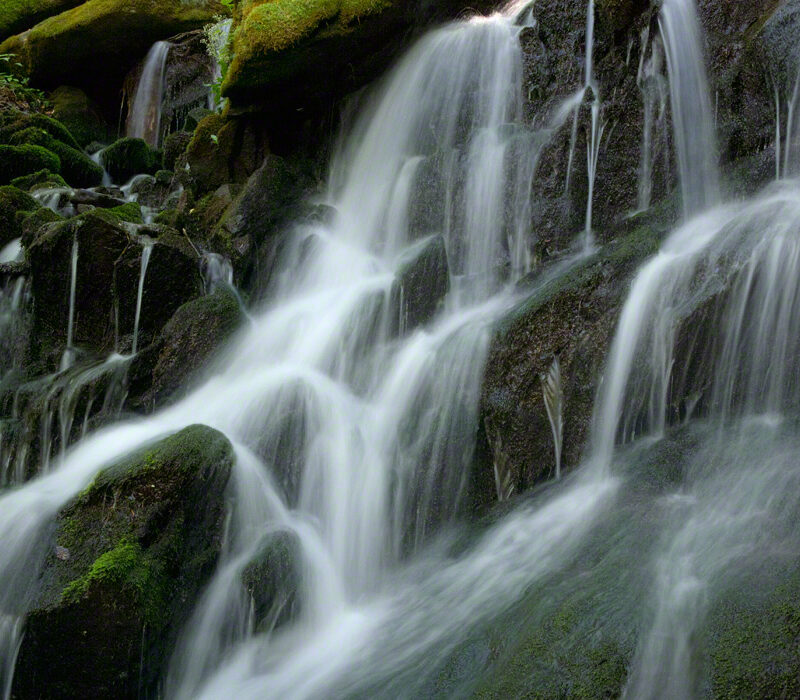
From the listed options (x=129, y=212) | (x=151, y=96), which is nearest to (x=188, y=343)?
(x=129, y=212)

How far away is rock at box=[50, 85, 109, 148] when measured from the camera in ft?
49.8

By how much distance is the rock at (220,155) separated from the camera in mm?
9859

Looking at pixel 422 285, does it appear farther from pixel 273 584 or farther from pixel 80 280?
pixel 80 280

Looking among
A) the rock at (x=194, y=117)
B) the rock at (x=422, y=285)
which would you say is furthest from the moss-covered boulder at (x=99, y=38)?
the rock at (x=422, y=285)

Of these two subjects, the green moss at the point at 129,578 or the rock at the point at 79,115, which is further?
the rock at the point at 79,115

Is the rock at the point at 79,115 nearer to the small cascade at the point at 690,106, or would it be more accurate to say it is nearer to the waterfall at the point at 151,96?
the waterfall at the point at 151,96

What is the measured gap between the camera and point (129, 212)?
29.1 feet

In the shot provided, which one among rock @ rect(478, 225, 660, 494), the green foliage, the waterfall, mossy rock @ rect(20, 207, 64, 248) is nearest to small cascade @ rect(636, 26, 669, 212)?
rock @ rect(478, 225, 660, 494)

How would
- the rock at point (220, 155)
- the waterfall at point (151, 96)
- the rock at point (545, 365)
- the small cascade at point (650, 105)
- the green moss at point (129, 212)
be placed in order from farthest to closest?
1. the waterfall at point (151, 96)
2. the rock at point (220, 155)
3. the green moss at point (129, 212)
4. the small cascade at point (650, 105)
5. the rock at point (545, 365)

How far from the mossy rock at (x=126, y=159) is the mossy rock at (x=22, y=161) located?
1.29m

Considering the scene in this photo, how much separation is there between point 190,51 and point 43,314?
31.8 ft

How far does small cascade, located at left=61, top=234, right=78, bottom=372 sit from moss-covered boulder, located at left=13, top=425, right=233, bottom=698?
2927 mm

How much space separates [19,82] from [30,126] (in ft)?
12.1

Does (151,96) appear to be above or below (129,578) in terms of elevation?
above
